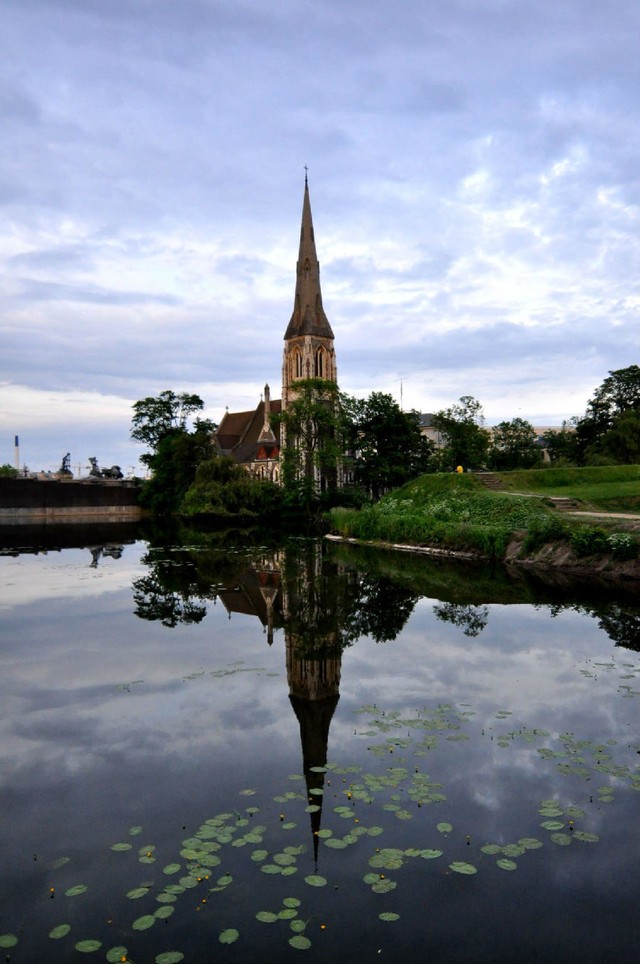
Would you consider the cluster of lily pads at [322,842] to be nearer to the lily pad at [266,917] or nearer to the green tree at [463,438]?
the lily pad at [266,917]

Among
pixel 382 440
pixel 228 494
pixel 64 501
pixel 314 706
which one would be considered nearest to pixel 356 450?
pixel 382 440

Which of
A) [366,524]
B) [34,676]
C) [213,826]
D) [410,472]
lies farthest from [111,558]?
[410,472]

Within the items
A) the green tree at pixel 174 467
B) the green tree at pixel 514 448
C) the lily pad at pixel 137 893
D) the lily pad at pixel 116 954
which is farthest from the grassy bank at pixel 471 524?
the green tree at pixel 174 467

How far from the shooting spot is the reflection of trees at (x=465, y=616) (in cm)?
1719

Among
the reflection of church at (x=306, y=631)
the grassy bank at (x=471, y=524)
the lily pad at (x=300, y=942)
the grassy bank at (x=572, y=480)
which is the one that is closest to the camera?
the lily pad at (x=300, y=942)

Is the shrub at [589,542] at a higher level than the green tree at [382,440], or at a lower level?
lower

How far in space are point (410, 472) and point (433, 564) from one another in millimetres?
41785

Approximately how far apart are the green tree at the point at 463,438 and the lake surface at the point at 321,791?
53318mm

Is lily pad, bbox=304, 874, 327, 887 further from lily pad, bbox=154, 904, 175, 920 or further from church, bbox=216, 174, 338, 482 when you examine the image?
church, bbox=216, 174, 338, 482

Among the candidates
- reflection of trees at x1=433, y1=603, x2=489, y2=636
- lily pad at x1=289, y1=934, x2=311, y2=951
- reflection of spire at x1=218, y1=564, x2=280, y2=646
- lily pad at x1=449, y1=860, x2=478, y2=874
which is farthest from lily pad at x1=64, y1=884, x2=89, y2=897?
reflection of trees at x1=433, y1=603, x2=489, y2=636

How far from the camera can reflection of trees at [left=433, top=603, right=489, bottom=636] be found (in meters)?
17.2

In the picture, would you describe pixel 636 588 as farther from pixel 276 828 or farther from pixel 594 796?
pixel 276 828

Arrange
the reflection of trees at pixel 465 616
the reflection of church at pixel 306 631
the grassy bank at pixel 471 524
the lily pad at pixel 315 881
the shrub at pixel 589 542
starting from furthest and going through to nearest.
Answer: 1. the grassy bank at pixel 471 524
2. the shrub at pixel 589 542
3. the reflection of trees at pixel 465 616
4. the reflection of church at pixel 306 631
5. the lily pad at pixel 315 881

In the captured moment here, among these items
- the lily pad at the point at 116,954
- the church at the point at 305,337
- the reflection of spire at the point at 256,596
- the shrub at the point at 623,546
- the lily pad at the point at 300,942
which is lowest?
the lily pad at the point at 300,942
